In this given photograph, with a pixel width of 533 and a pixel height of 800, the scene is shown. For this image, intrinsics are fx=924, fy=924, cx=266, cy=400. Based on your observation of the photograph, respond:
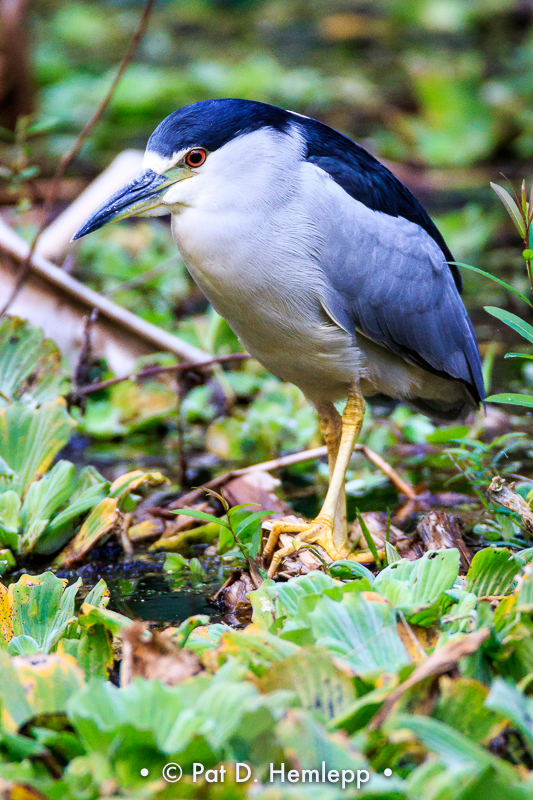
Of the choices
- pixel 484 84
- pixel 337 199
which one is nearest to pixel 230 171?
pixel 337 199

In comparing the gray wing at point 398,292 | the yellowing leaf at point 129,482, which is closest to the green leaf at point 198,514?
the yellowing leaf at point 129,482

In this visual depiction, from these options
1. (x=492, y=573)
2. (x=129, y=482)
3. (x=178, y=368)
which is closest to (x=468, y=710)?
(x=492, y=573)

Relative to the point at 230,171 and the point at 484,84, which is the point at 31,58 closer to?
the point at 484,84

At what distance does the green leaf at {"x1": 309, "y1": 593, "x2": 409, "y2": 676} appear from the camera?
1882mm

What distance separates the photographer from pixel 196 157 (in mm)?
2713

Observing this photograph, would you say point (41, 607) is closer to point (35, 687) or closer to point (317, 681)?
point (35, 687)

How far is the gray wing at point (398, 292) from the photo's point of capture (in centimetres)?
291

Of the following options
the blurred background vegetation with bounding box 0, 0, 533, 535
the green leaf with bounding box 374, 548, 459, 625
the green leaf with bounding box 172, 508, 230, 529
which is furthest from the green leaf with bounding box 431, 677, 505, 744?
the blurred background vegetation with bounding box 0, 0, 533, 535

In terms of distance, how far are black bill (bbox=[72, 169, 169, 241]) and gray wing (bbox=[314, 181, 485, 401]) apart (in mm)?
542

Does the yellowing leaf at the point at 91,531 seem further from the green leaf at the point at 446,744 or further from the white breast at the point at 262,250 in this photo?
Result: the green leaf at the point at 446,744

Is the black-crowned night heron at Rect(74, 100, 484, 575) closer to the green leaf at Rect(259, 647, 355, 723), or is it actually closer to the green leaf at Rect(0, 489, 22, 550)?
the green leaf at Rect(0, 489, 22, 550)

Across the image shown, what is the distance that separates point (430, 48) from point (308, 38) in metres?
1.96

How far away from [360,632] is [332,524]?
1.02 meters

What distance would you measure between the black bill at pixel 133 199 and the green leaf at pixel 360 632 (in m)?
1.34
